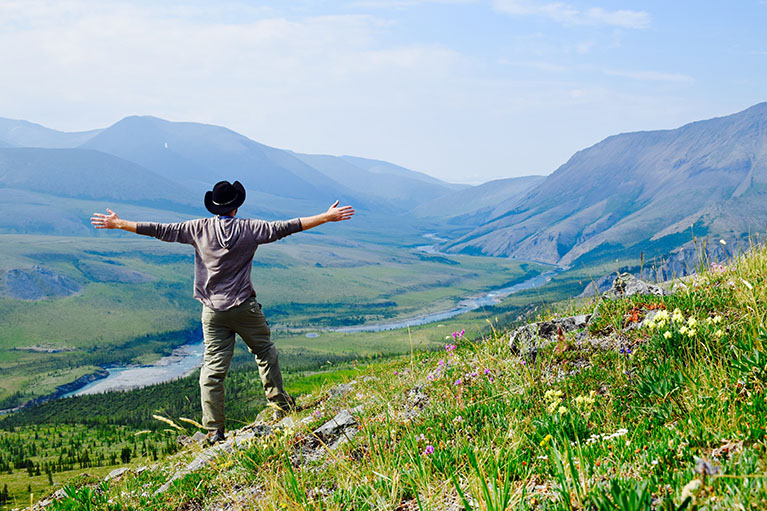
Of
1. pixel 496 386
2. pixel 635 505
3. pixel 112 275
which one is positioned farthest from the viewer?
pixel 112 275

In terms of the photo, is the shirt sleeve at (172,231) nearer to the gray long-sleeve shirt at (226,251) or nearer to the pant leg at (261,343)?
the gray long-sleeve shirt at (226,251)

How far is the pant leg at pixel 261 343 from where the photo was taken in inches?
315

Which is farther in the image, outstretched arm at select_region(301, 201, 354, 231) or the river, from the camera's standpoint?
the river

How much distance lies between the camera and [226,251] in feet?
25.3

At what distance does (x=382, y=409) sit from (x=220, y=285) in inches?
122

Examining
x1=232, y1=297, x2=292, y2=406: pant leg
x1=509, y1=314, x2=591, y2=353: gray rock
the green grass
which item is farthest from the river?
x1=509, y1=314, x2=591, y2=353: gray rock

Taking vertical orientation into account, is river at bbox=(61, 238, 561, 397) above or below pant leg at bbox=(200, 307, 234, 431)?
below

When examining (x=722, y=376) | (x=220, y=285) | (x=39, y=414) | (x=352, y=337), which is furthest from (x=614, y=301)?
(x=352, y=337)

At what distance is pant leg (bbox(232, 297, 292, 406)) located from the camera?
8.01 m

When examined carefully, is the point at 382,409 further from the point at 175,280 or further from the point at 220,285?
the point at 175,280

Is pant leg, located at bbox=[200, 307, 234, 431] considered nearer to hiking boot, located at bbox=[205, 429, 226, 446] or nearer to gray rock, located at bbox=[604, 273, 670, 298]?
hiking boot, located at bbox=[205, 429, 226, 446]

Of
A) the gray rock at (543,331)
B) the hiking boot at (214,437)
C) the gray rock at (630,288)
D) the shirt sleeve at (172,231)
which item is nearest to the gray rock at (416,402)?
the gray rock at (543,331)

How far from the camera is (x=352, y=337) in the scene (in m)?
122

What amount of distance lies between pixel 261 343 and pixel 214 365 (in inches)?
32.1
